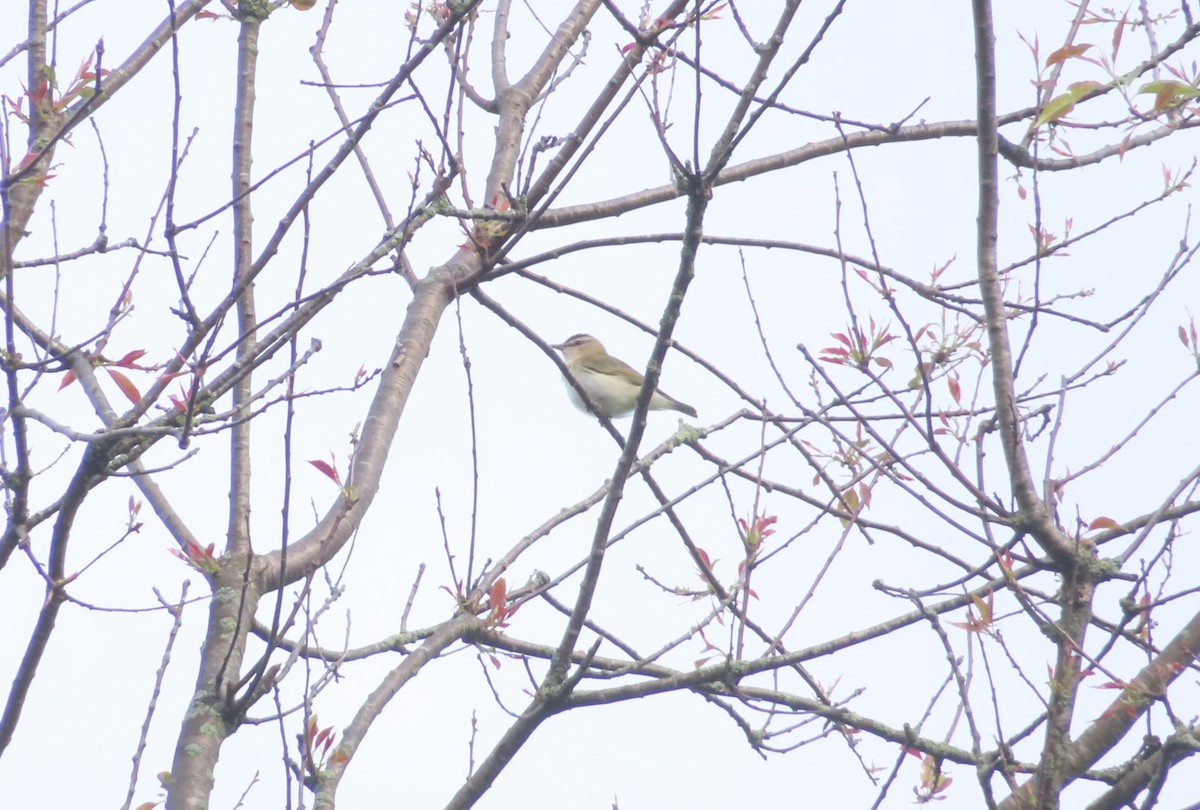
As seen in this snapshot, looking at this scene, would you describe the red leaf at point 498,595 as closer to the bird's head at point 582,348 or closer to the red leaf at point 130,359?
the red leaf at point 130,359

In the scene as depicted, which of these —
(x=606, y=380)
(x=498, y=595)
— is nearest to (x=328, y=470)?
(x=498, y=595)

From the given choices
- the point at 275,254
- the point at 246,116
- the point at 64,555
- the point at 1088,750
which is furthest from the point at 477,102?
the point at 1088,750

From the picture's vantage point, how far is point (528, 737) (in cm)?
298

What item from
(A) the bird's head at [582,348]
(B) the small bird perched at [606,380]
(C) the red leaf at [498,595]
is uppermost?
(A) the bird's head at [582,348]

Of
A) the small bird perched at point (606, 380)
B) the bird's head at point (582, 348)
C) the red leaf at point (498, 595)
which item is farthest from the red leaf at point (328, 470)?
the bird's head at point (582, 348)

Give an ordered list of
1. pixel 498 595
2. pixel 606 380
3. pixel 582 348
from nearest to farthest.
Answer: pixel 498 595
pixel 606 380
pixel 582 348

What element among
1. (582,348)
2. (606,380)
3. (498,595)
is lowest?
(498,595)

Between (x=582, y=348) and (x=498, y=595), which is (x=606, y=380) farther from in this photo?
(x=498, y=595)

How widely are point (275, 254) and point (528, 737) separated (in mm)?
1327

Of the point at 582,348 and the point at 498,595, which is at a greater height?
the point at 582,348

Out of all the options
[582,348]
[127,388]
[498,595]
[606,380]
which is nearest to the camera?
[127,388]

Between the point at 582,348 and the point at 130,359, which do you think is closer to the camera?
the point at 130,359

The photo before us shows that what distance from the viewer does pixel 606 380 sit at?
907 centimetres

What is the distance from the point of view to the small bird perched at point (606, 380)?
8859 mm
